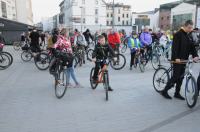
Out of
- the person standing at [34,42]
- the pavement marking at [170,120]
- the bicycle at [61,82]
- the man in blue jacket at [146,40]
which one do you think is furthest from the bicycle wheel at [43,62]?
the pavement marking at [170,120]

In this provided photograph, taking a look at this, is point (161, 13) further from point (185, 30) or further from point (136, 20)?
point (185, 30)

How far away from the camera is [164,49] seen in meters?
14.1

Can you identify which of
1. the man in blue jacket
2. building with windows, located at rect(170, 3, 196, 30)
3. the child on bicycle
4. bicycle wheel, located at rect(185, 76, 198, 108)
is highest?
building with windows, located at rect(170, 3, 196, 30)

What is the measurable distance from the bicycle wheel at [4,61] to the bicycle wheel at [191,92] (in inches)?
338

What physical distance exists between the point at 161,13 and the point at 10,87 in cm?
8911

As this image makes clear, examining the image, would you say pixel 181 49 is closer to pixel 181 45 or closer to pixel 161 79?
pixel 181 45

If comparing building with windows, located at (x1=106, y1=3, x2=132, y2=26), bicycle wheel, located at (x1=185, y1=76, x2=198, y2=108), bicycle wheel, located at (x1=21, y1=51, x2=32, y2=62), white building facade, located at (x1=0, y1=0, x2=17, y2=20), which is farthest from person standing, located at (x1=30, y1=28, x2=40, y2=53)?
building with windows, located at (x1=106, y1=3, x2=132, y2=26)

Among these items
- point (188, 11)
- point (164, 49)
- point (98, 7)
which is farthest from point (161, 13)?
point (164, 49)

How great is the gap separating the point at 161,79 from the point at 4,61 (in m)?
7.70

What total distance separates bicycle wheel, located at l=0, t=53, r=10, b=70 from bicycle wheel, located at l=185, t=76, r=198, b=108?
28.2 feet

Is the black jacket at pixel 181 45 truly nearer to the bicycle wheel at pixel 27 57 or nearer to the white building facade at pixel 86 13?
the bicycle wheel at pixel 27 57

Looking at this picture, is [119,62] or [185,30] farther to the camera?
[119,62]

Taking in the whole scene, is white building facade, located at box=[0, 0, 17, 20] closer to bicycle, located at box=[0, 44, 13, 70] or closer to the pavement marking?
bicycle, located at box=[0, 44, 13, 70]

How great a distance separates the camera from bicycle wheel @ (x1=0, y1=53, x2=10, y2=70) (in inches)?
454
